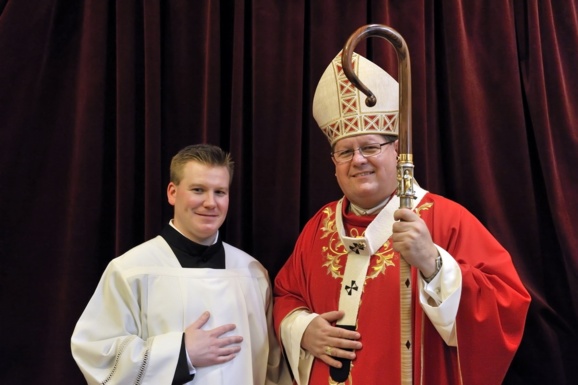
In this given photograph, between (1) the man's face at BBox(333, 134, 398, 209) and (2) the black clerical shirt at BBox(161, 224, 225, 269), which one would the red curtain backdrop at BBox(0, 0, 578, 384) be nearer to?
(2) the black clerical shirt at BBox(161, 224, 225, 269)

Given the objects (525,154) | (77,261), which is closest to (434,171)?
(525,154)

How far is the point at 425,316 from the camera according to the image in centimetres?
203

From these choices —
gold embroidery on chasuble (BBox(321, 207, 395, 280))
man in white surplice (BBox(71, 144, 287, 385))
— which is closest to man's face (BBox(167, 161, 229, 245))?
man in white surplice (BBox(71, 144, 287, 385))

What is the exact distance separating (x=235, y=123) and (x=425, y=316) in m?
1.43

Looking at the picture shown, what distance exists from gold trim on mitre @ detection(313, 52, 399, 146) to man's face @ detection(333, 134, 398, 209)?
38mm

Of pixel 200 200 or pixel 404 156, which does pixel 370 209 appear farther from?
pixel 200 200

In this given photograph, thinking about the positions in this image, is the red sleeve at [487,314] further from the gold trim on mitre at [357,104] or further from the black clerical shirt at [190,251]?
the black clerical shirt at [190,251]

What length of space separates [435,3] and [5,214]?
2570 millimetres

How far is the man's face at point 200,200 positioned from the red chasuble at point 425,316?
49 centimetres

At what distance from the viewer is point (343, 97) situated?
7.49ft

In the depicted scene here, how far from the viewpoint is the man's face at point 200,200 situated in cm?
230

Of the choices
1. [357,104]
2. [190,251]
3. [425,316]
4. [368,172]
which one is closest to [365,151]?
[368,172]

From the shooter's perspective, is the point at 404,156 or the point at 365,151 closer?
the point at 404,156

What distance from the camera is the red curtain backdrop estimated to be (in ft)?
9.27
